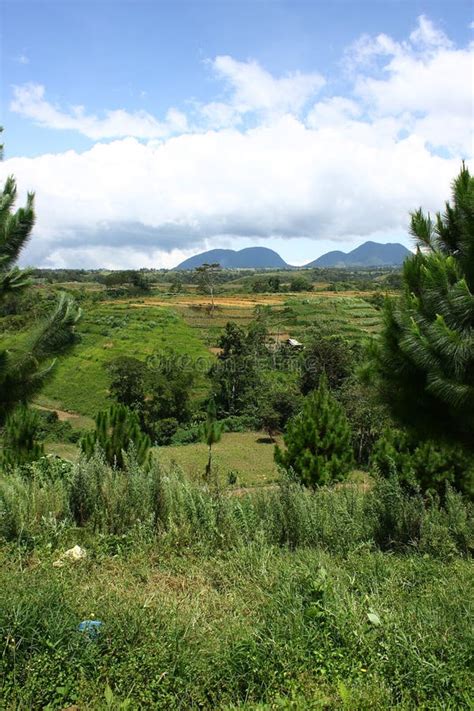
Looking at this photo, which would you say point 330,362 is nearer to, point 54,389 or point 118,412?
point 54,389

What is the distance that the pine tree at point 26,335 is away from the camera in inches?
233

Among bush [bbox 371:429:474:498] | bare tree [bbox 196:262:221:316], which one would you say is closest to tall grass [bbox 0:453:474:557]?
bush [bbox 371:429:474:498]

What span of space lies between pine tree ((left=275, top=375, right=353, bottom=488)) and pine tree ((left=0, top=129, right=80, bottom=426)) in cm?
837

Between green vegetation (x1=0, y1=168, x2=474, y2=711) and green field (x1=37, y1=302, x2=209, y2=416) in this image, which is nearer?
green vegetation (x1=0, y1=168, x2=474, y2=711)

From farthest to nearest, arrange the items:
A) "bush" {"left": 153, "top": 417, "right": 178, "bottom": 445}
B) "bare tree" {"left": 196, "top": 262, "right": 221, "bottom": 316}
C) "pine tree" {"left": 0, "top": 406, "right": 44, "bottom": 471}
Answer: "bare tree" {"left": 196, "top": 262, "right": 221, "bottom": 316} < "bush" {"left": 153, "top": 417, "right": 178, "bottom": 445} < "pine tree" {"left": 0, "top": 406, "right": 44, "bottom": 471}

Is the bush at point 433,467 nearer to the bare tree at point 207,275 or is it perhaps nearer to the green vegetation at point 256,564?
the green vegetation at point 256,564

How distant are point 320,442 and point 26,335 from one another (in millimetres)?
8893

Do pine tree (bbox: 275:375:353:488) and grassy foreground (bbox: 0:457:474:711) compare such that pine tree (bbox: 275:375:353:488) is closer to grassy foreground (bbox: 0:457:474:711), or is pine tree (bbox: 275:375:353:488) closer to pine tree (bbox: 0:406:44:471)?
pine tree (bbox: 0:406:44:471)

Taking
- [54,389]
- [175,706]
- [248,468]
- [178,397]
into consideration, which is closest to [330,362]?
[178,397]

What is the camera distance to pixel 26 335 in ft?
21.1

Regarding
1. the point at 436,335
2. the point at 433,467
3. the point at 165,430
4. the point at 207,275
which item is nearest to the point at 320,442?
the point at 433,467

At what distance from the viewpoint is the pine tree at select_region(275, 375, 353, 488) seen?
1338cm

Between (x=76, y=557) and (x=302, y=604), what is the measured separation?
1.99 metres

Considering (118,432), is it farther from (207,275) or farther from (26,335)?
(207,275)
